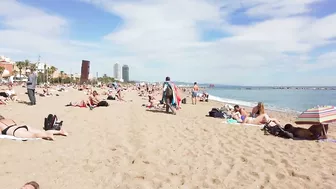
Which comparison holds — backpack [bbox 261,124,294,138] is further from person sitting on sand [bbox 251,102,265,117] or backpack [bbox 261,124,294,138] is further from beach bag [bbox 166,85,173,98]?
beach bag [bbox 166,85,173,98]

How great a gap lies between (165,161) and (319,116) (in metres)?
3.88

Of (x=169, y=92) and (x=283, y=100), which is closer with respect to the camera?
(x=169, y=92)

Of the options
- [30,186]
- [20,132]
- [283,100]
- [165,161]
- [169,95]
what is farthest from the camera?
[283,100]

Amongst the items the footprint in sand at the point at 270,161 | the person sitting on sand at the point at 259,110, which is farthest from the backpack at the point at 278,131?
the footprint in sand at the point at 270,161

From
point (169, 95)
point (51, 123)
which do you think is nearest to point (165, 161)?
point (51, 123)

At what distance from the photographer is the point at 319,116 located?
254 inches

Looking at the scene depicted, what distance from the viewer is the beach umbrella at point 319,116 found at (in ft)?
21.1

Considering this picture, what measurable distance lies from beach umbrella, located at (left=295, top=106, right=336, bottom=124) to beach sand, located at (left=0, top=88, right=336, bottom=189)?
0.52 meters

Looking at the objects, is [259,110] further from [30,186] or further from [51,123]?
[30,186]

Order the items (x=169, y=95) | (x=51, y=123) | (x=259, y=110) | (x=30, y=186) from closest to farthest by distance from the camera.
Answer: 1. (x=30, y=186)
2. (x=51, y=123)
3. (x=259, y=110)
4. (x=169, y=95)

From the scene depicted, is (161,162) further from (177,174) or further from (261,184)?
(261,184)

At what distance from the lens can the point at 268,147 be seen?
5.98 m

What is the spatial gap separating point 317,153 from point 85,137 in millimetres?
4787

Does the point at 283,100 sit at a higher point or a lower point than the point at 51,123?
lower
